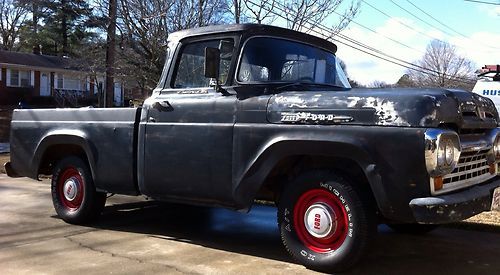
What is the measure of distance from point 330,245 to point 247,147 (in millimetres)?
1167

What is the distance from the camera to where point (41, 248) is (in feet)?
19.1

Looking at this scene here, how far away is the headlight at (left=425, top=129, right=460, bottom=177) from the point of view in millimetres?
Answer: 4148

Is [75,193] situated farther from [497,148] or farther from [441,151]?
[497,148]

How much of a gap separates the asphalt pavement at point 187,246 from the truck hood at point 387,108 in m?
1.35

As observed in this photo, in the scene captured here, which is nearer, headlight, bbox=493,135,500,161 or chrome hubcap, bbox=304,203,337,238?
chrome hubcap, bbox=304,203,337,238

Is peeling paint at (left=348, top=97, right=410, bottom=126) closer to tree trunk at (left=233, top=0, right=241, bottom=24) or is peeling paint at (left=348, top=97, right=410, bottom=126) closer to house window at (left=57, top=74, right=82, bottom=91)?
tree trunk at (left=233, top=0, right=241, bottom=24)

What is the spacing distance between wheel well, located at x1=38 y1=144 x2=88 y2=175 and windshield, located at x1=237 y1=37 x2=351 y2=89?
2724mm

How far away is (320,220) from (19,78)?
127 feet

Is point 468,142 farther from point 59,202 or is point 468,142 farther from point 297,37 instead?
point 59,202

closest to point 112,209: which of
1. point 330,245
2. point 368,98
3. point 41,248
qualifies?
point 41,248

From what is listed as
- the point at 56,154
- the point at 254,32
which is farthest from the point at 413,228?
the point at 56,154

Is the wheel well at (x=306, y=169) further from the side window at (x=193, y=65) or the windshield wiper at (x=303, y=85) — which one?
the side window at (x=193, y=65)

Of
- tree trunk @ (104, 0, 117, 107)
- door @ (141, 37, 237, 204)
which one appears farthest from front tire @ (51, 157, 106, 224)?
tree trunk @ (104, 0, 117, 107)

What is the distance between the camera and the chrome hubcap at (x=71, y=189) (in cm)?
698
